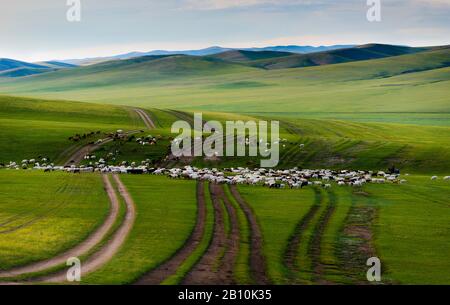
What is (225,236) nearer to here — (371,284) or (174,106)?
(371,284)

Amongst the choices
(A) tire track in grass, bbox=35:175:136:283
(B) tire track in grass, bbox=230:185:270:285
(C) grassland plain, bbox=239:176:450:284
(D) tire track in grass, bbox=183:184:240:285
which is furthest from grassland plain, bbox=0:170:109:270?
(C) grassland plain, bbox=239:176:450:284

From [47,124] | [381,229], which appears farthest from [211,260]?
[47,124]

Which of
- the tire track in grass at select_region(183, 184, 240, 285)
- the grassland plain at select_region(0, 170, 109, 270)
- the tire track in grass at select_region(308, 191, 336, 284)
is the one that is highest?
the grassland plain at select_region(0, 170, 109, 270)

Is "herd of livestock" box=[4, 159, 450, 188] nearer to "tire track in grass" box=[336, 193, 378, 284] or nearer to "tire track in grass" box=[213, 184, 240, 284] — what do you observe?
"tire track in grass" box=[336, 193, 378, 284]

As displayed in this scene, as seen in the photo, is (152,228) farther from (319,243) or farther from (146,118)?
(146,118)

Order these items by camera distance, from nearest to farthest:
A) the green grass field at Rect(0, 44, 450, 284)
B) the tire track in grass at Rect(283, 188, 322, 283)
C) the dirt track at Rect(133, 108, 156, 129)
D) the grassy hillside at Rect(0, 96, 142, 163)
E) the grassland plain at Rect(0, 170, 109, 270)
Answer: the tire track in grass at Rect(283, 188, 322, 283), the green grass field at Rect(0, 44, 450, 284), the grassland plain at Rect(0, 170, 109, 270), the grassy hillside at Rect(0, 96, 142, 163), the dirt track at Rect(133, 108, 156, 129)

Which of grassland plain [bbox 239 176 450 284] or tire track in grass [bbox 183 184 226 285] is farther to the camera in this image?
grassland plain [bbox 239 176 450 284]

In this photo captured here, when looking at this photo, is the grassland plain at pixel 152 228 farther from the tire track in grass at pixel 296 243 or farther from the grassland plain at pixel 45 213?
the tire track in grass at pixel 296 243
